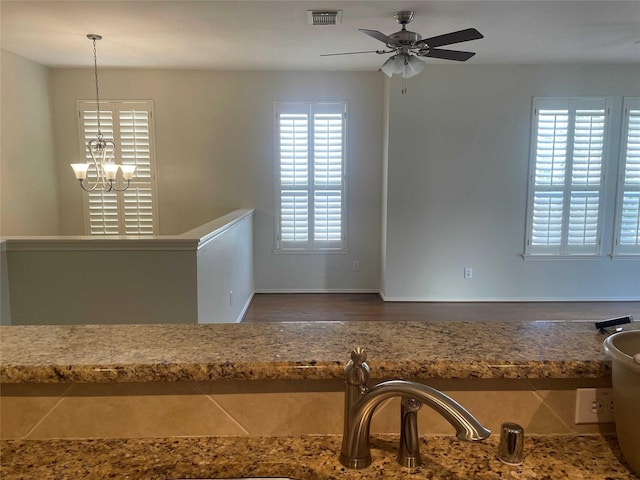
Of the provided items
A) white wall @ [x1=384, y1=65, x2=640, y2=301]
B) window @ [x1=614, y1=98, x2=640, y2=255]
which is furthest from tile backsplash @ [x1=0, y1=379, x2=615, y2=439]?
window @ [x1=614, y1=98, x2=640, y2=255]

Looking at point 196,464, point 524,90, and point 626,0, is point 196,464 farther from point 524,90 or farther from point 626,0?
point 524,90

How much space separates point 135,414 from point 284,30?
3.65 m

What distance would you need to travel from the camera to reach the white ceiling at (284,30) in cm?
332

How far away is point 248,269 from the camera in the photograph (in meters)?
5.33

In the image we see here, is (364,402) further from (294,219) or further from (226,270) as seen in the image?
(294,219)

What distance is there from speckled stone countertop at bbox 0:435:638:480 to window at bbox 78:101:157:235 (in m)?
5.08

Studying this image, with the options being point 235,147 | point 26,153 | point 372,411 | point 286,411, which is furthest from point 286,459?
point 26,153

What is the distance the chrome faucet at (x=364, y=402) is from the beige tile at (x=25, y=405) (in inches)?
21.4

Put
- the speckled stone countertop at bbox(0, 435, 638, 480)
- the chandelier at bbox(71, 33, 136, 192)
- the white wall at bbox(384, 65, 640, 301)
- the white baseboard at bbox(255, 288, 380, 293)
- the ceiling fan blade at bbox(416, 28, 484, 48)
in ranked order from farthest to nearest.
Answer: the white baseboard at bbox(255, 288, 380, 293) → the white wall at bbox(384, 65, 640, 301) → the chandelier at bbox(71, 33, 136, 192) → the ceiling fan blade at bbox(416, 28, 484, 48) → the speckled stone countertop at bbox(0, 435, 638, 480)

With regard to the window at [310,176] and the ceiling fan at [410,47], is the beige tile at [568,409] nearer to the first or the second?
the ceiling fan at [410,47]

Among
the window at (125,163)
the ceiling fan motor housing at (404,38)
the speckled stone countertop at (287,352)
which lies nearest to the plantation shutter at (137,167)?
the window at (125,163)

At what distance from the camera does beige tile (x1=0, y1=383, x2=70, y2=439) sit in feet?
2.83

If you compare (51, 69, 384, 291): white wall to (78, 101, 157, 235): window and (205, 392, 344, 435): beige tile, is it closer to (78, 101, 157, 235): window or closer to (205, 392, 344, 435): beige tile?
(78, 101, 157, 235): window

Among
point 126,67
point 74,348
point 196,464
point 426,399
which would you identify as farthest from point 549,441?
point 126,67
